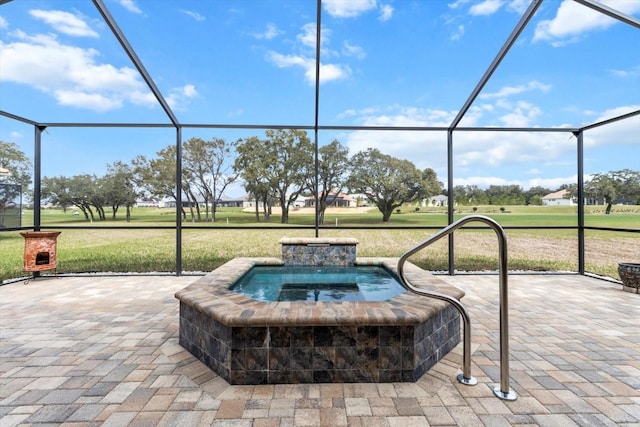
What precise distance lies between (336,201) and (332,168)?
84 cm

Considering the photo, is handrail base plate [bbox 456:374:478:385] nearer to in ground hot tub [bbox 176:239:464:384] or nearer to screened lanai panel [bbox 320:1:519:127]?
in ground hot tub [bbox 176:239:464:384]

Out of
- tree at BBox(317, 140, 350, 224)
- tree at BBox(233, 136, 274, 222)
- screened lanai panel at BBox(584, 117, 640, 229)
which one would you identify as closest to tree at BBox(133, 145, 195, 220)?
tree at BBox(233, 136, 274, 222)

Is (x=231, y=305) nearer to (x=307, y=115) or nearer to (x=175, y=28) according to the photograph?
(x=307, y=115)

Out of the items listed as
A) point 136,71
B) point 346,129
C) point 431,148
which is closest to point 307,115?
point 346,129

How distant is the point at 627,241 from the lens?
829 centimetres

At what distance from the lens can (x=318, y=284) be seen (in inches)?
173

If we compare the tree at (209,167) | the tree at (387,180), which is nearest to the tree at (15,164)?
the tree at (209,167)

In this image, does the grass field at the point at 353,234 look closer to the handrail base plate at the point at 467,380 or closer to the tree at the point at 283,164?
the tree at the point at 283,164

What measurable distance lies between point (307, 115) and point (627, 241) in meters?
9.60

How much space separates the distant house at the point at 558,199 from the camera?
799cm

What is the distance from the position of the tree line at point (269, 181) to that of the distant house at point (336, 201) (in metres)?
0.05

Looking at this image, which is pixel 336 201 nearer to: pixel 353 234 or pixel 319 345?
pixel 353 234

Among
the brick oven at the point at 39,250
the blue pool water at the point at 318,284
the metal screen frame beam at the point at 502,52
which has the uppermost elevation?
the metal screen frame beam at the point at 502,52

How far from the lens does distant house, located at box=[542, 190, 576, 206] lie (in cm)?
799
